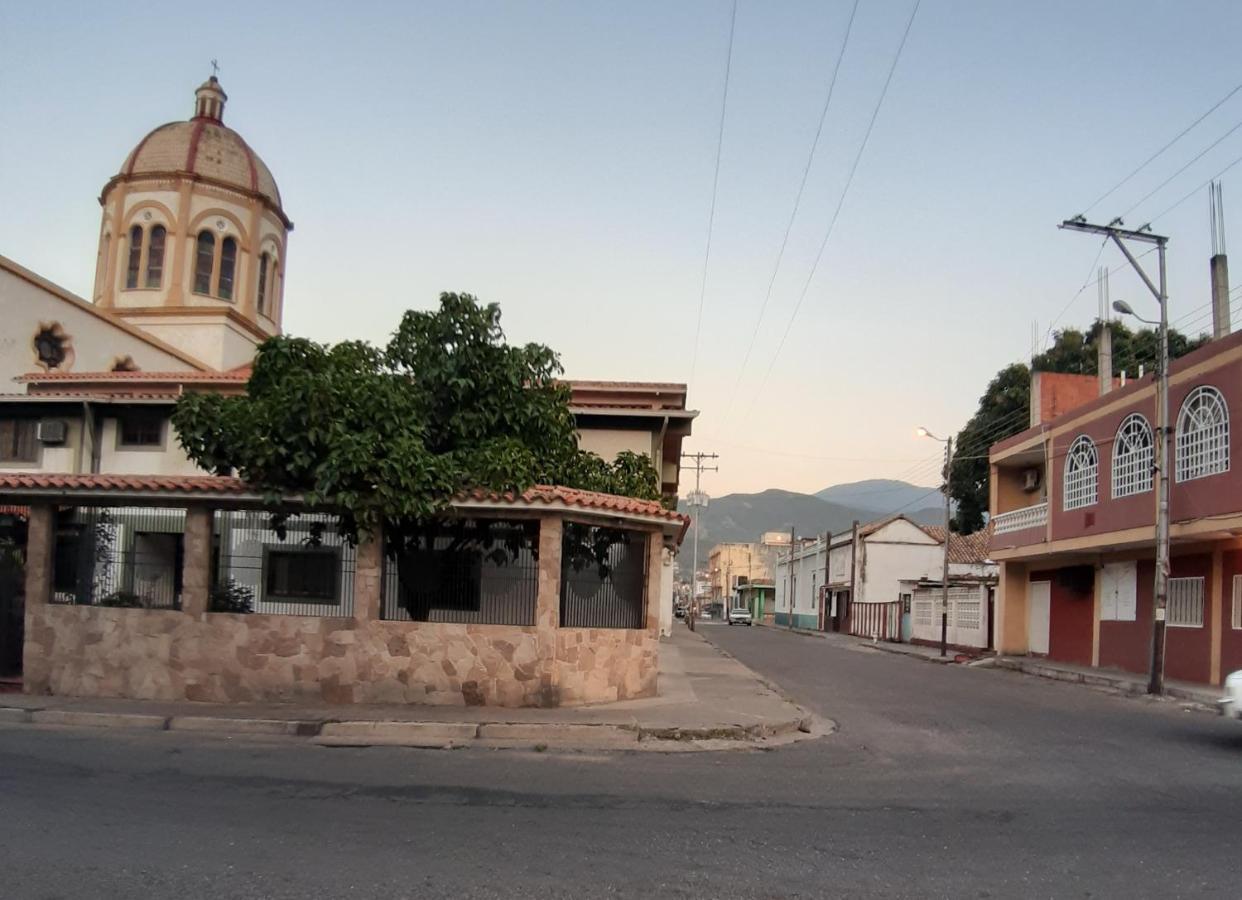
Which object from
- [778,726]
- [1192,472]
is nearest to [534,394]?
[778,726]

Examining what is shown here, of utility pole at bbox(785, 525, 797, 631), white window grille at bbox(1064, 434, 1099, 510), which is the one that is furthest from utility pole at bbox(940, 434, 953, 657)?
utility pole at bbox(785, 525, 797, 631)

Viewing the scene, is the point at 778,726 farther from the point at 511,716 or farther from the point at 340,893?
the point at 340,893

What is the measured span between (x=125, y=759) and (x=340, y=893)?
5037 mm

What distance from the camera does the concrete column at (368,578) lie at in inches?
520

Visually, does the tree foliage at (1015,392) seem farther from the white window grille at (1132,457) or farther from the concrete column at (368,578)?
the concrete column at (368,578)

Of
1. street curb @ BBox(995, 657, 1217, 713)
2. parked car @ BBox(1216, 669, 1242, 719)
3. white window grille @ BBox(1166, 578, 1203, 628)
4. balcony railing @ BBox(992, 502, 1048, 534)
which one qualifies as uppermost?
balcony railing @ BBox(992, 502, 1048, 534)

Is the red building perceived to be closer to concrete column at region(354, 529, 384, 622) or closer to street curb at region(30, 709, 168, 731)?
concrete column at region(354, 529, 384, 622)

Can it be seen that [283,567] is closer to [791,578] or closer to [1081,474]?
[1081,474]

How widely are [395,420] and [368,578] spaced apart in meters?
2.11

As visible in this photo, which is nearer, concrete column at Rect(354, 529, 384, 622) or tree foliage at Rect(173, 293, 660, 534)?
tree foliage at Rect(173, 293, 660, 534)

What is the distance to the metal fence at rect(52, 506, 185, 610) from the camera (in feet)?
44.9

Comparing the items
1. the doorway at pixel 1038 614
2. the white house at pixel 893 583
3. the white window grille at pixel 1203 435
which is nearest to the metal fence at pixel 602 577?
the white window grille at pixel 1203 435

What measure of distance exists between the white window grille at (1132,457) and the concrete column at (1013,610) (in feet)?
28.3

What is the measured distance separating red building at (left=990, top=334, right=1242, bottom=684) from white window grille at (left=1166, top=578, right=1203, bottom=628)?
0.10ft
